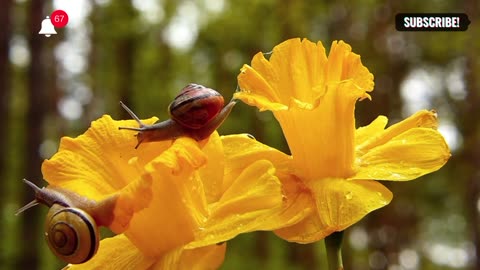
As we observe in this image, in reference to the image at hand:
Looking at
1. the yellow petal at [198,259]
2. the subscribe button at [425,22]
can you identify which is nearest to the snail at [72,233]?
the yellow petal at [198,259]

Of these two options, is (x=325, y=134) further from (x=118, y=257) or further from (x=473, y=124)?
(x=473, y=124)

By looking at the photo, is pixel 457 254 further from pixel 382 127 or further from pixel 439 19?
pixel 382 127

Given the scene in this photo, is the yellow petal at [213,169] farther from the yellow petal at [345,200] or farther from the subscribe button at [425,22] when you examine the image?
the subscribe button at [425,22]

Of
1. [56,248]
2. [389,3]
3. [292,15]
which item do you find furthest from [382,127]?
[389,3]

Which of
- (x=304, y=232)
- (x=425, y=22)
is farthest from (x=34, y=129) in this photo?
(x=304, y=232)

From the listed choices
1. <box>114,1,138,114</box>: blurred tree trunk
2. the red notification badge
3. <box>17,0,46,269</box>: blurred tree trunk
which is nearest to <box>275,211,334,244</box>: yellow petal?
the red notification badge

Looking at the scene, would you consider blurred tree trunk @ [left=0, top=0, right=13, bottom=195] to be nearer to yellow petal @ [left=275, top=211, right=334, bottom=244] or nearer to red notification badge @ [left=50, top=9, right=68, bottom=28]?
red notification badge @ [left=50, top=9, right=68, bottom=28]
